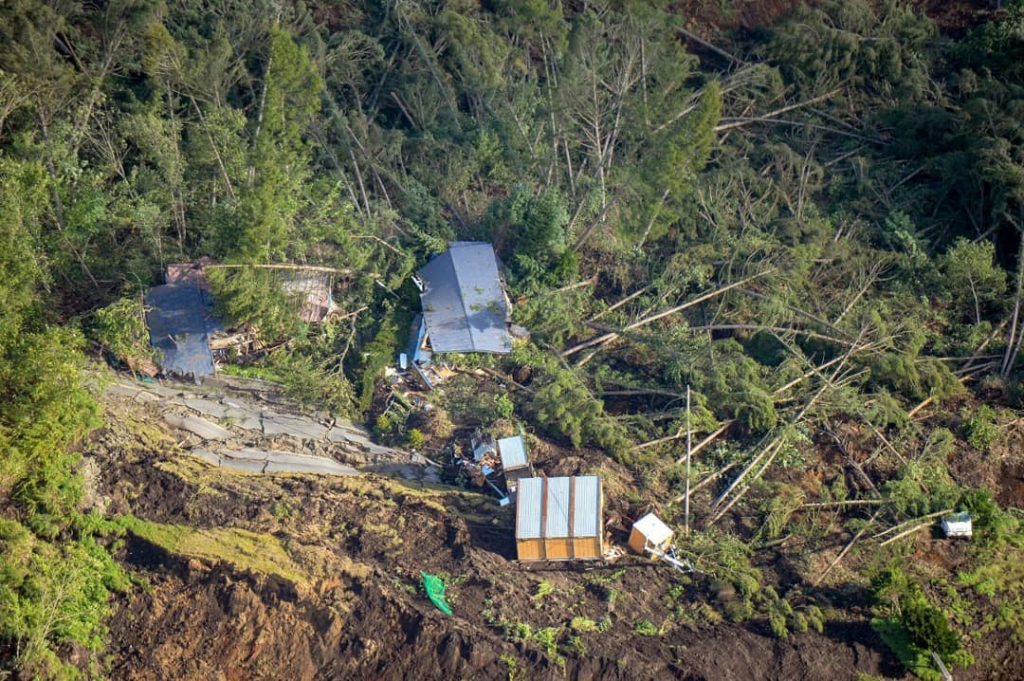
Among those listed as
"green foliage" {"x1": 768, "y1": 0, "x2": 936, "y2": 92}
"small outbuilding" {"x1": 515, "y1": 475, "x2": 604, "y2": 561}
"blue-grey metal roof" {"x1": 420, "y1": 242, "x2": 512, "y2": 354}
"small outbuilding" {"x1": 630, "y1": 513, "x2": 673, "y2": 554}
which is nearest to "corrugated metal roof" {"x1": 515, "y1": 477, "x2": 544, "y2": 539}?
"small outbuilding" {"x1": 515, "y1": 475, "x2": 604, "y2": 561}

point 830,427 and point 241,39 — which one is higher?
point 241,39

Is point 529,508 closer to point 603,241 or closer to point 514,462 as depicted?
point 514,462

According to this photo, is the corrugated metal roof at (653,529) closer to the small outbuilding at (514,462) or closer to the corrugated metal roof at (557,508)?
the corrugated metal roof at (557,508)

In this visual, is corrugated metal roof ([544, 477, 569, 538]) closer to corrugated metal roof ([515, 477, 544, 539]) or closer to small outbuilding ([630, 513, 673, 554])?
corrugated metal roof ([515, 477, 544, 539])

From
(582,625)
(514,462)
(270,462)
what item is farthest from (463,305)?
(582,625)

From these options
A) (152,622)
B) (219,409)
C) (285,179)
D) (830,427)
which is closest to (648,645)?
(830,427)

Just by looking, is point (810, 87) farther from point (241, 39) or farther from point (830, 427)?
point (241, 39)

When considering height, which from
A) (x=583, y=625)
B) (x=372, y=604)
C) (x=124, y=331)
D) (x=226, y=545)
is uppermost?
(x=124, y=331)
